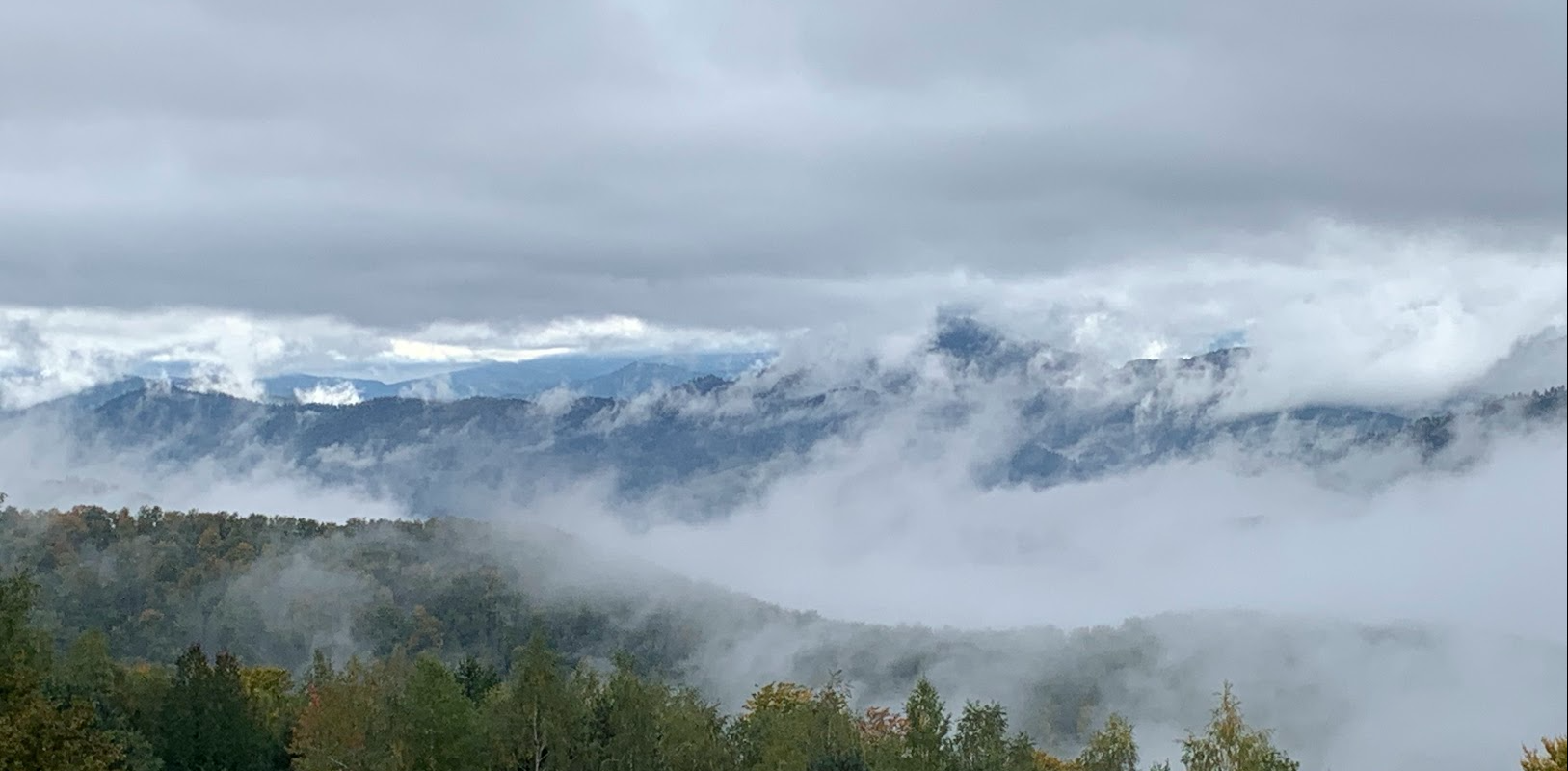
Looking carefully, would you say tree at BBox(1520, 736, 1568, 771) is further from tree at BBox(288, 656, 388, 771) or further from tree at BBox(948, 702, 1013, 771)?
tree at BBox(288, 656, 388, 771)

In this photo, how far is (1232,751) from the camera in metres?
61.2

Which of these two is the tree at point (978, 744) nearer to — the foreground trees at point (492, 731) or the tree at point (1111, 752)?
the foreground trees at point (492, 731)

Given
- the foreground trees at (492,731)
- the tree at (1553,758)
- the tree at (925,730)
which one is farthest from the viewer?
the tree at (925,730)

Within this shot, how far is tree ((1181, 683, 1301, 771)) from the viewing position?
59.4 meters

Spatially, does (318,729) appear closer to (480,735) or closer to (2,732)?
(480,735)

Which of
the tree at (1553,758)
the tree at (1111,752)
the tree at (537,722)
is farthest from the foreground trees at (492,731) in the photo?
the tree at (1553,758)

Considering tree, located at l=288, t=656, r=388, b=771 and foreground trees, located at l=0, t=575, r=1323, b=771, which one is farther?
tree, located at l=288, t=656, r=388, b=771

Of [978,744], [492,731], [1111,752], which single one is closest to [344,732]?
[492,731]

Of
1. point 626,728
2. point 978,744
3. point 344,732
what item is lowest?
point 978,744

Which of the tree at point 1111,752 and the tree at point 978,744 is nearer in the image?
the tree at point 978,744

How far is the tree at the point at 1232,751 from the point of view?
59.4m

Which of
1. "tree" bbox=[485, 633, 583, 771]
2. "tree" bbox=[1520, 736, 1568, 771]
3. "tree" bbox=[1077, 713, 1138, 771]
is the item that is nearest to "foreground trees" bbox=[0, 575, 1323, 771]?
"tree" bbox=[485, 633, 583, 771]

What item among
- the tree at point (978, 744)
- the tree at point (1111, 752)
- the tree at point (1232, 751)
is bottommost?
the tree at point (1111, 752)

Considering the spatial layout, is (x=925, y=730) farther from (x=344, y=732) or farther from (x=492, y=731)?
(x=344, y=732)
